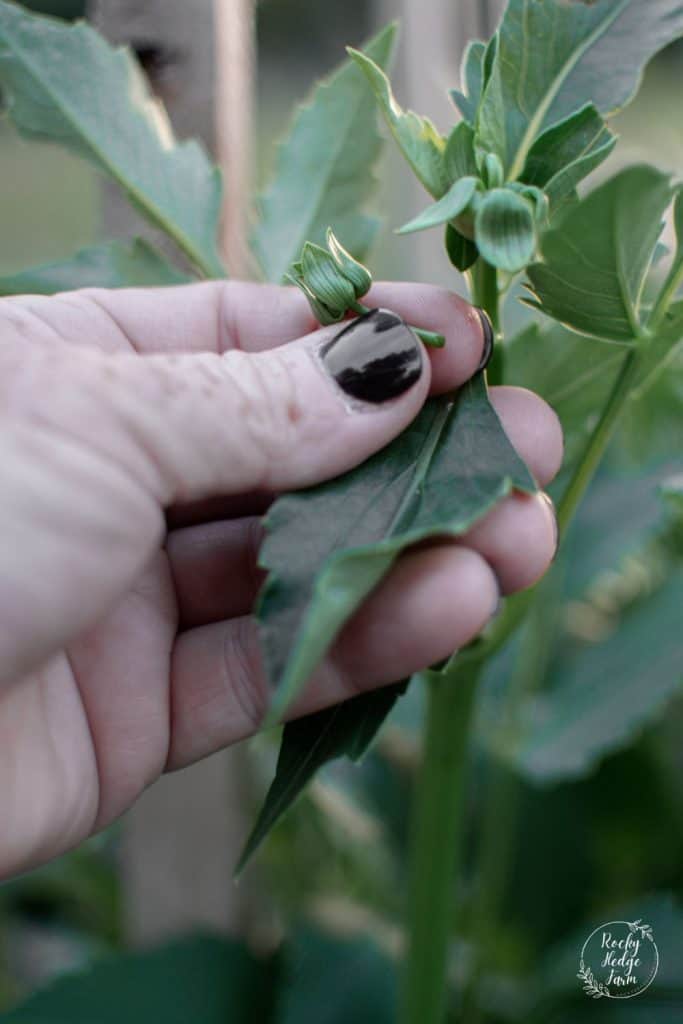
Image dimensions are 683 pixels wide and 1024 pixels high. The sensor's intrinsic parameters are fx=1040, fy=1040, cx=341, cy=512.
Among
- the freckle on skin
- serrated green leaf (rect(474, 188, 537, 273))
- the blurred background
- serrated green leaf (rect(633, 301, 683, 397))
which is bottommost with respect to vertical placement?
the blurred background

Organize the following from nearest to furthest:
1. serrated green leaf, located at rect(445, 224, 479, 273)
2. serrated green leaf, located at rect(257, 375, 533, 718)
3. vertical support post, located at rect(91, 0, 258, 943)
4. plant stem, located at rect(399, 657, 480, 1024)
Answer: serrated green leaf, located at rect(257, 375, 533, 718) → serrated green leaf, located at rect(445, 224, 479, 273) → plant stem, located at rect(399, 657, 480, 1024) → vertical support post, located at rect(91, 0, 258, 943)

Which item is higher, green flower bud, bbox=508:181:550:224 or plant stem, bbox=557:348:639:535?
green flower bud, bbox=508:181:550:224

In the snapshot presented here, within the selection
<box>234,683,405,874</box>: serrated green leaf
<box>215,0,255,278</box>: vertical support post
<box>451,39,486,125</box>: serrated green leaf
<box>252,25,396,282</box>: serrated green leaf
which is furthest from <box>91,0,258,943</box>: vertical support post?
<box>234,683,405,874</box>: serrated green leaf

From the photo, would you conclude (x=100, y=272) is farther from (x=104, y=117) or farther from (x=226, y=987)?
(x=226, y=987)

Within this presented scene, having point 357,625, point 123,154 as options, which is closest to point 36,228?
point 123,154

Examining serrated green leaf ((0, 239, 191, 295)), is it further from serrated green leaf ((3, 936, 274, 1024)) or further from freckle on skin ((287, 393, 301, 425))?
serrated green leaf ((3, 936, 274, 1024))
